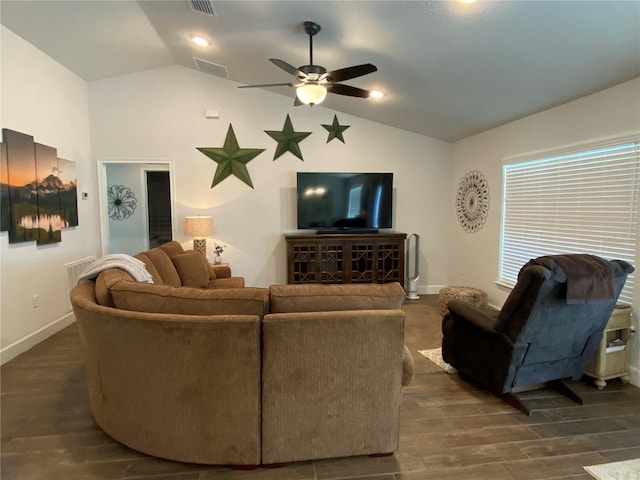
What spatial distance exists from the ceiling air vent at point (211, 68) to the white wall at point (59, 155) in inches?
60.2

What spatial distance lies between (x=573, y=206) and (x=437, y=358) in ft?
6.19

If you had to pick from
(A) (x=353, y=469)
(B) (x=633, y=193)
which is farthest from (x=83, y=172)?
(B) (x=633, y=193)

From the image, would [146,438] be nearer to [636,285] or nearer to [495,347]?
[495,347]

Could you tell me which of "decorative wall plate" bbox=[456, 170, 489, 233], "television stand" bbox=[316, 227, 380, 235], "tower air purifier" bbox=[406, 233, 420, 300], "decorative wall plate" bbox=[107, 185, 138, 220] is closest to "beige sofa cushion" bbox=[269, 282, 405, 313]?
"television stand" bbox=[316, 227, 380, 235]

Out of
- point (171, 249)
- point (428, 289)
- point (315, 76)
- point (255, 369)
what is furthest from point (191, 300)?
point (428, 289)

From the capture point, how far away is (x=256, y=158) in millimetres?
4984

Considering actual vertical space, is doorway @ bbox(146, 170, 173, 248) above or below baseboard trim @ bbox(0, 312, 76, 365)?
above

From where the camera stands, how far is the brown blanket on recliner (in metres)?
1.95

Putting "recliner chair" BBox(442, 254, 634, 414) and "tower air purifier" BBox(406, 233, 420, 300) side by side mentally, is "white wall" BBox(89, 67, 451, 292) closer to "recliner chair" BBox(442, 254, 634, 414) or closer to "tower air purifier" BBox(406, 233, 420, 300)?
"tower air purifier" BBox(406, 233, 420, 300)

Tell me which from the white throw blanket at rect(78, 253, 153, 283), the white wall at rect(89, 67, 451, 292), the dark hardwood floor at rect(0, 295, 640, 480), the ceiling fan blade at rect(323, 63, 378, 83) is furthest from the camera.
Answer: the white wall at rect(89, 67, 451, 292)

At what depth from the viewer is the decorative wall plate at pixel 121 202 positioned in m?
6.32

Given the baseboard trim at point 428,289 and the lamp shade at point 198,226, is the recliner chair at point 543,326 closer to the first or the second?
the baseboard trim at point 428,289

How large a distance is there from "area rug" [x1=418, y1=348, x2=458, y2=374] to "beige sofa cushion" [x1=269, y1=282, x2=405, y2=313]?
1.47 metres

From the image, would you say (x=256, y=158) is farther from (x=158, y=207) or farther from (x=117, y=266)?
(x=117, y=266)
